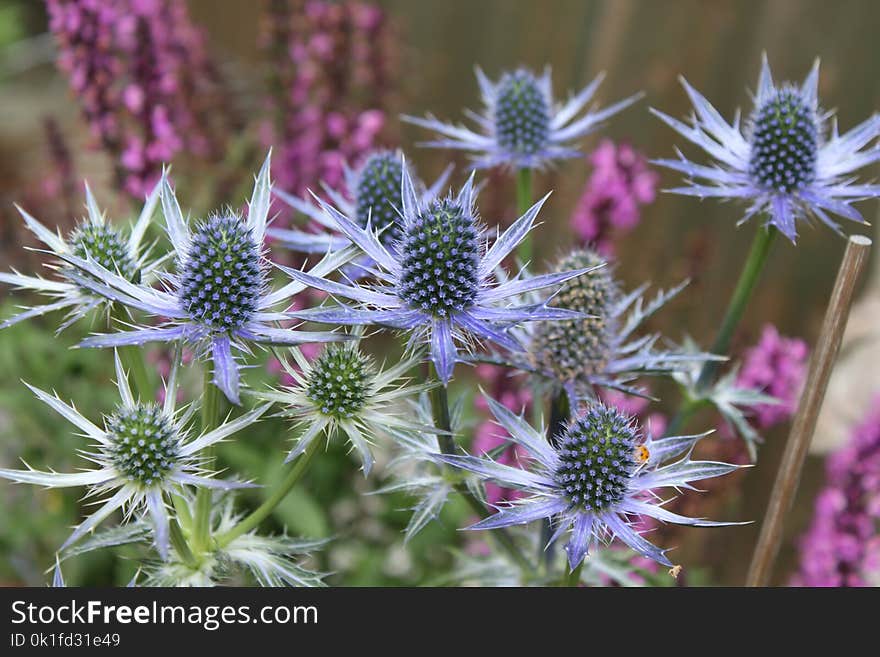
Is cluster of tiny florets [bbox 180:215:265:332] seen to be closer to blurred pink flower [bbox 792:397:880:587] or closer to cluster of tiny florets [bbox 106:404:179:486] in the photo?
cluster of tiny florets [bbox 106:404:179:486]

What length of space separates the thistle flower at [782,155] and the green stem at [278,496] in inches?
32.3

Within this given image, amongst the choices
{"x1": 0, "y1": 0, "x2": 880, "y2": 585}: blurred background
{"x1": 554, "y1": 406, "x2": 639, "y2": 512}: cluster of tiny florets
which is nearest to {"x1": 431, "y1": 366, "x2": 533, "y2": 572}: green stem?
{"x1": 554, "y1": 406, "x2": 639, "y2": 512}: cluster of tiny florets

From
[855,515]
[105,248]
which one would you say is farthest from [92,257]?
[855,515]

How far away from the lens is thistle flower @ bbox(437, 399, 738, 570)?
1.16m

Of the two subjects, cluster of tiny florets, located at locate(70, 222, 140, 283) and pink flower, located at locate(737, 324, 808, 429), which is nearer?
cluster of tiny florets, located at locate(70, 222, 140, 283)

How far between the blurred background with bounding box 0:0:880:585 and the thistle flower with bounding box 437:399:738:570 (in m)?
0.98

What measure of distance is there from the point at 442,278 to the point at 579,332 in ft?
1.23

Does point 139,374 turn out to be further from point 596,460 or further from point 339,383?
point 596,460

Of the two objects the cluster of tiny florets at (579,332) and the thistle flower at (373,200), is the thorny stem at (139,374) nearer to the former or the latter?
the thistle flower at (373,200)

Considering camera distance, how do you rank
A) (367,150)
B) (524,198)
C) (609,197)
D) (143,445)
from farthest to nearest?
(367,150), (609,197), (524,198), (143,445)

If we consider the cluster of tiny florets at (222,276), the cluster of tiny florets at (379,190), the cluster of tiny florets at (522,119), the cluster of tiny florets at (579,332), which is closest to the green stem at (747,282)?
the cluster of tiny florets at (579,332)

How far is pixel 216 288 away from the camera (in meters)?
1.19

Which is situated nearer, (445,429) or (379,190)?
(445,429)

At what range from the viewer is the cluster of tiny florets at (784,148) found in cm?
154
